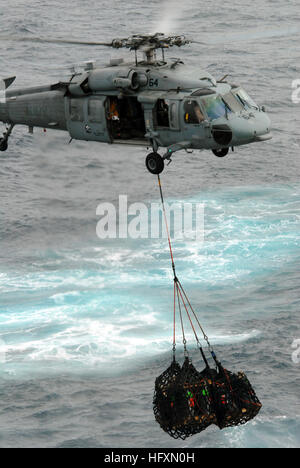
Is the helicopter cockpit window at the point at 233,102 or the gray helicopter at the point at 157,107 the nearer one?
the gray helicopter at the point at 157,107

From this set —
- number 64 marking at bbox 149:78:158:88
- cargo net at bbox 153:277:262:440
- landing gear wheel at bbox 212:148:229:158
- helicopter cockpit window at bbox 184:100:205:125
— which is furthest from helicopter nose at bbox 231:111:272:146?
cargo net at bbox 153:277:262:440

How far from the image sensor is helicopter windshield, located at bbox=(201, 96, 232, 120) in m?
34.2

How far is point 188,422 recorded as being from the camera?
31750 mm

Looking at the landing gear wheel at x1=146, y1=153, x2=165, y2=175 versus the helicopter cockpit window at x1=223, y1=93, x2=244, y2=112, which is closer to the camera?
the landing gear wheel at x1=146, y1=153, x2=165, y2=175

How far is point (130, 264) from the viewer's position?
127 meters

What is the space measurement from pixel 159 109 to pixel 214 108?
229cm

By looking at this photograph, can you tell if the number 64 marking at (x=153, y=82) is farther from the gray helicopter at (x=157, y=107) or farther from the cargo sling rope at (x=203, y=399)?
the cargo sling rope at (x=203, y=399)

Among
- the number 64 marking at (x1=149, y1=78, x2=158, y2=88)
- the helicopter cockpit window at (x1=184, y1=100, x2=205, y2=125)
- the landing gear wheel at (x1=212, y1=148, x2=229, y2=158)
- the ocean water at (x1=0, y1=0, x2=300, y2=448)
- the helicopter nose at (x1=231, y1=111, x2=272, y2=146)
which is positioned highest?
the number 64 marking at (x1=149, y1=78, x2=158, y2=88)

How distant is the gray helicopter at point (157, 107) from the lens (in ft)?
112

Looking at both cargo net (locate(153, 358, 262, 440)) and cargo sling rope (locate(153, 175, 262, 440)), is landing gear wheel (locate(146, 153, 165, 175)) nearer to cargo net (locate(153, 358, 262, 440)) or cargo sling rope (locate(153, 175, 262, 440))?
cargo sling rope (locate(153, 175, 262, 440))

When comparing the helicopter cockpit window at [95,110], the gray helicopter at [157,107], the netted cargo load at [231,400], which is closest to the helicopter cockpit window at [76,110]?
the gray helicopter at [157,107]

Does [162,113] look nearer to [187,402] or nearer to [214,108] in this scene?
[214,108]

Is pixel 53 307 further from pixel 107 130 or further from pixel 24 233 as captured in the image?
A: pixel 107 130
